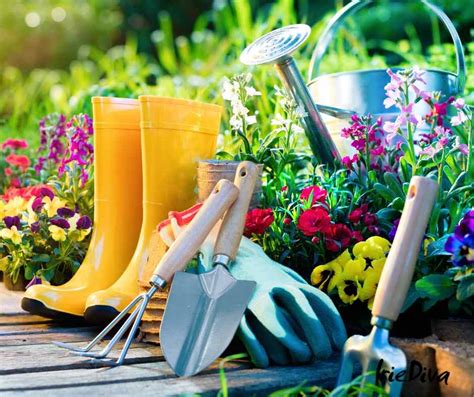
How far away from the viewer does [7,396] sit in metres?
1.33

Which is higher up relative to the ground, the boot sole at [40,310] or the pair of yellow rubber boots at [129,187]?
the pair of yellow rubber boots at [129,187]

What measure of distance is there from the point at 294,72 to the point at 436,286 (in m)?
0.84

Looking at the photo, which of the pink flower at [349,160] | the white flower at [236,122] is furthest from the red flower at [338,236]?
the white flower at [236,122]

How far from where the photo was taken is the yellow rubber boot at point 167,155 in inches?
77.2

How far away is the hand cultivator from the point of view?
1576 millimetres

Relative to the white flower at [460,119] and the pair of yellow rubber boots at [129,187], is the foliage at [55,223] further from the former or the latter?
the white flower at [460,119]

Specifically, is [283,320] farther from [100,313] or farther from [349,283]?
[100,313]

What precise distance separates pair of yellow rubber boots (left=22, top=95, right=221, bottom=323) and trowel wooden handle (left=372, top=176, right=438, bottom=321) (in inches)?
26.7

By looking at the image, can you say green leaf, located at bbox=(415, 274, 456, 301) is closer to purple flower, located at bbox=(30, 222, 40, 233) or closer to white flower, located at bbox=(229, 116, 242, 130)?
white flower, located at bbox=(229, 116, 242, 130)

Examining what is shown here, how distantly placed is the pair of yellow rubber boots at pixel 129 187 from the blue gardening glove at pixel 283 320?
291 millimetres

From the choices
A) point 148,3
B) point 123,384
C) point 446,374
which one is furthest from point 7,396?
point 148,3

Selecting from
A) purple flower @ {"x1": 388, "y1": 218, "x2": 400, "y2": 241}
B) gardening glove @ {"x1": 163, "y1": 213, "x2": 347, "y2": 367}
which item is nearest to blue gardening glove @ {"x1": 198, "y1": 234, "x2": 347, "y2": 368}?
gardening glove @ {"x1": 163, "y1": 213, "x2": 347, "y2": 367}

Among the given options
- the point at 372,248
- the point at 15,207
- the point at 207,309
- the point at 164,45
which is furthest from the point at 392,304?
the point at 164,45

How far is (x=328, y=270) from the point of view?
1.93 metres
